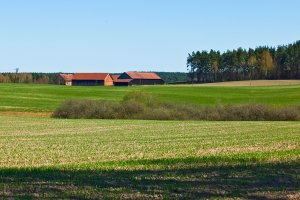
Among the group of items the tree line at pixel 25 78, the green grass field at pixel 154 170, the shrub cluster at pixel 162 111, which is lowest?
the shrub cluster at pixel 162 111

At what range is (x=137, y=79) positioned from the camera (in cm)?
16962

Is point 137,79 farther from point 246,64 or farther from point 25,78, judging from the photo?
point 25,78

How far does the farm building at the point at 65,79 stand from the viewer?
17425 cm

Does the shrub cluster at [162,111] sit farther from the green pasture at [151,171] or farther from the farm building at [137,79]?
the farm building at [137,79]

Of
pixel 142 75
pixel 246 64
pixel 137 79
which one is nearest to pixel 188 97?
pixel 246 64

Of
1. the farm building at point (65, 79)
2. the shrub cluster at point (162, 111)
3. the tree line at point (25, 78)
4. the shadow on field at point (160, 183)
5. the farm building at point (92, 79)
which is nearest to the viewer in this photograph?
the shadow on field at point (160, 183)

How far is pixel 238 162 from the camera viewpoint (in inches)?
722

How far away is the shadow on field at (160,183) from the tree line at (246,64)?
130m

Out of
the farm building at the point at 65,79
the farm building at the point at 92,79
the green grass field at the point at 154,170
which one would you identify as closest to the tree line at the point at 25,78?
the farm building at the point at 65,79

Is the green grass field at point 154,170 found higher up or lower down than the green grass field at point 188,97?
higher up

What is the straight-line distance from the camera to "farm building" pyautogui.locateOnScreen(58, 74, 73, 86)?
572ft

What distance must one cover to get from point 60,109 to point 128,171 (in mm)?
51378

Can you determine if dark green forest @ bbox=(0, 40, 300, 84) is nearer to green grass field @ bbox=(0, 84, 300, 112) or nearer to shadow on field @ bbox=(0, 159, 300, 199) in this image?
green grass field @ bbox=(0, 84, 300, 112)

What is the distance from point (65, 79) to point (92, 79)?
11.4 metres
